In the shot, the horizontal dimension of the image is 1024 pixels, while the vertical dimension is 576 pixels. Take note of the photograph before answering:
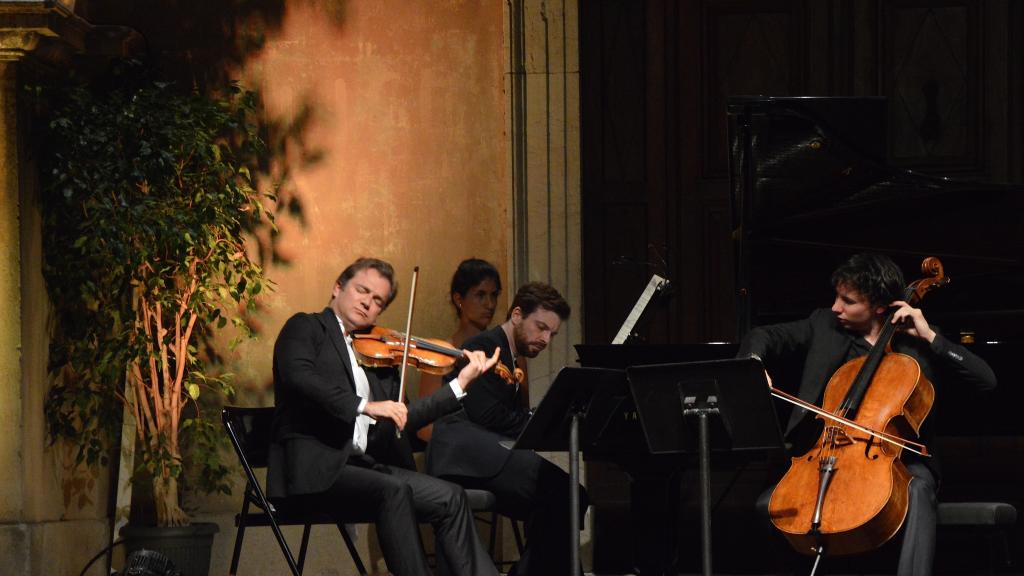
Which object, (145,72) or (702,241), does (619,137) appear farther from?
(145,72)

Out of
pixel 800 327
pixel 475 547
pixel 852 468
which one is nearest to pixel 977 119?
pixel 800 327

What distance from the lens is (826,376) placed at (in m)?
4.53

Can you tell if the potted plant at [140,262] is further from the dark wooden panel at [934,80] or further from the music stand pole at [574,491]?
the dark wooden panel at [934,80]

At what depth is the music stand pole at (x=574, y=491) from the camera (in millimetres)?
4066

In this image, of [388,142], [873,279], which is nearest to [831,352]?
[873,279]

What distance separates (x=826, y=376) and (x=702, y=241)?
1.99m

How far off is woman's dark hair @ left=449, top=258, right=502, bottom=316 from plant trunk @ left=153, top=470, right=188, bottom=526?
1346mm

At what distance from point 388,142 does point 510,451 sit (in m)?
1.78

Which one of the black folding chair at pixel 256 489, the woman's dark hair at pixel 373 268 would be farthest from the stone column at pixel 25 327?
the woman's dark hair at pixel 373 268

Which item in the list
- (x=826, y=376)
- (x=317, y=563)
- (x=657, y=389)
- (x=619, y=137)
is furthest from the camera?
(x=619, y=137)

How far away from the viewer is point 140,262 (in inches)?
220

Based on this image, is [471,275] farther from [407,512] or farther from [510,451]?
[407,512]

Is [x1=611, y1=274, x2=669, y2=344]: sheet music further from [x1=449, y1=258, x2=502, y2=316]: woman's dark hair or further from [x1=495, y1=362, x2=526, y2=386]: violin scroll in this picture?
[x1=449, y1=258, x2=502, y2=316]: woman's dark hair

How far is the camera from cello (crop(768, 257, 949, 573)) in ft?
13.4
